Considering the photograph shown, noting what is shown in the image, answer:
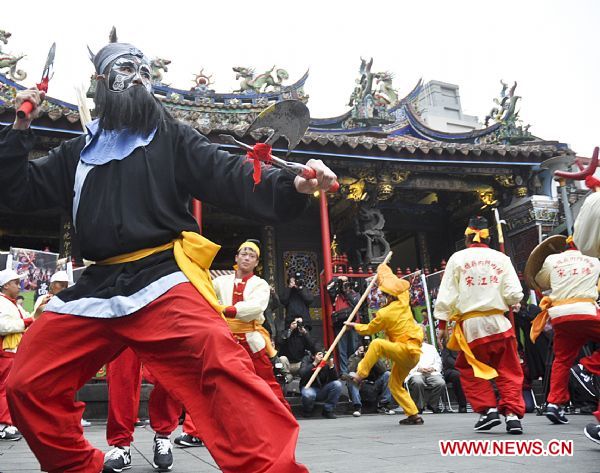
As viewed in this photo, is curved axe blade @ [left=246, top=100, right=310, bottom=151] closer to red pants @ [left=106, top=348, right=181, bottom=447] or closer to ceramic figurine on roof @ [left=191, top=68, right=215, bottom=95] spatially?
red pants @ [left=106, top=348, right=181, bottom=447]

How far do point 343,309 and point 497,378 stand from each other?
12.4 feet

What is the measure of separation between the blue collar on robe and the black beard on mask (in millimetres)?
23

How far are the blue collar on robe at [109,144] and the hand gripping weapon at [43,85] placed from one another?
0.80 feet

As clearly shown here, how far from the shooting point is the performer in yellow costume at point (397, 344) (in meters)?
6.05

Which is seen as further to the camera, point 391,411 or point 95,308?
point 391,411

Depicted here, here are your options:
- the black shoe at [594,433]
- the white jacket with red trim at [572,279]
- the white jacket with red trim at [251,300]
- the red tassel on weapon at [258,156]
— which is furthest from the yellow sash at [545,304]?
the red tassel on weapon at [258,156]

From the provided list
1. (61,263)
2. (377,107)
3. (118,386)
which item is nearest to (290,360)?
(61,263)

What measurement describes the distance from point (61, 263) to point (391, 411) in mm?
4800

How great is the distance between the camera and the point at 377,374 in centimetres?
823

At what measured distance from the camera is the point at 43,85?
7.94 ft

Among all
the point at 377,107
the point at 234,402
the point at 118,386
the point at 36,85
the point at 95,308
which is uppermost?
the point at 377,107

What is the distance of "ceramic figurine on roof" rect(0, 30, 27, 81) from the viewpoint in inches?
413

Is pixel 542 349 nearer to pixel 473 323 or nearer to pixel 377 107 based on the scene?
pixel 473 323

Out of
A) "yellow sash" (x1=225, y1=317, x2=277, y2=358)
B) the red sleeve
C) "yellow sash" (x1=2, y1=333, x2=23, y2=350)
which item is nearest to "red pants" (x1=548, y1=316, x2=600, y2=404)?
"yellow sash" (x1=225, y1=317, x2=277, y2=358)
